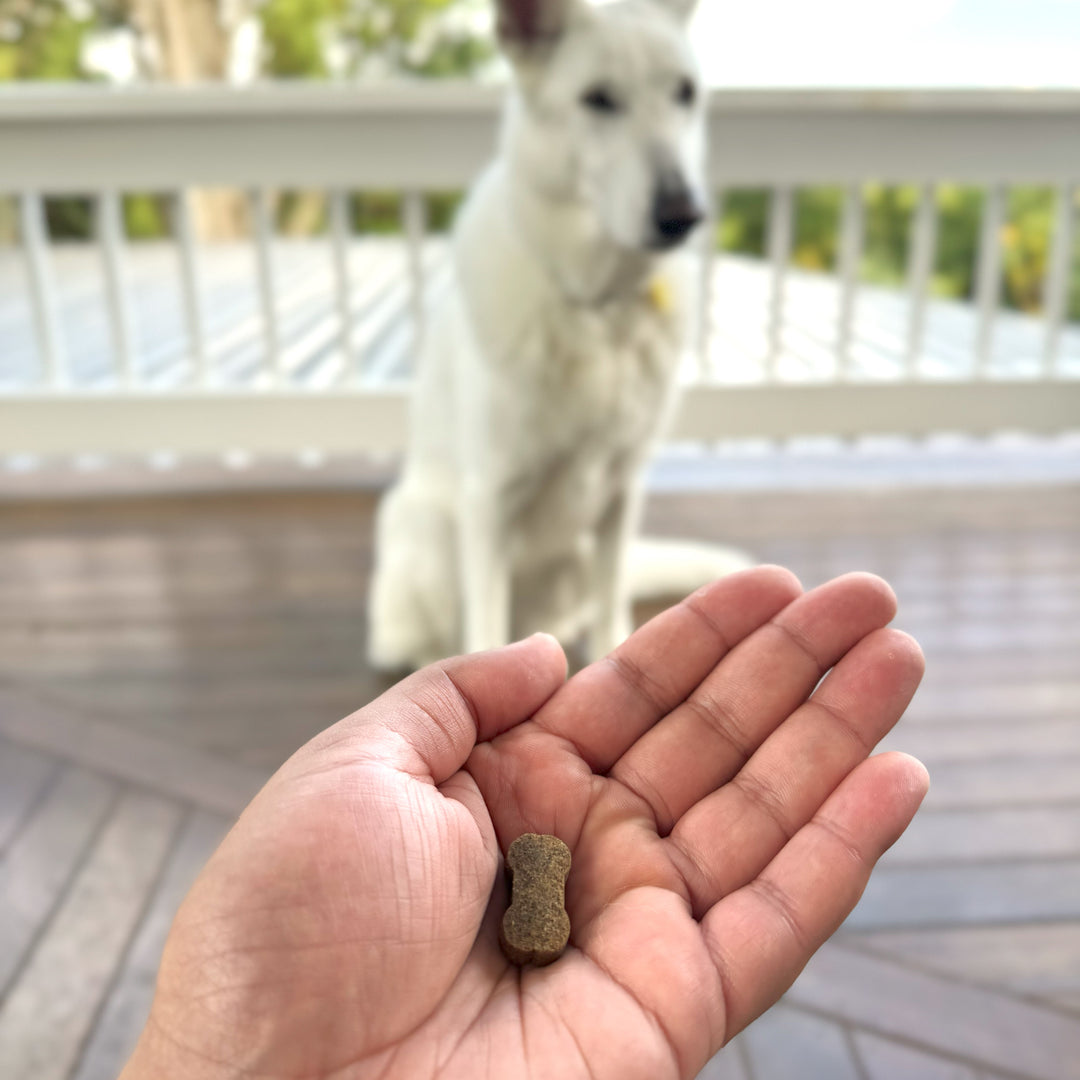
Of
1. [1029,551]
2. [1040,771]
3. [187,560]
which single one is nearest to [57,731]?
[187,560]

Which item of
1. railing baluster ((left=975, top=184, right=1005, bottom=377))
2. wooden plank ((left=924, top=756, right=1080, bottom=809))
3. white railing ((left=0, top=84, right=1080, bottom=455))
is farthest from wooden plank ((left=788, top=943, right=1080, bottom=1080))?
railing baluster ((left=975, top=184, right=1005, bottom=377))

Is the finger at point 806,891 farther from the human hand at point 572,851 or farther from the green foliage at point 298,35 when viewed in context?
the green foliage at point 298,35

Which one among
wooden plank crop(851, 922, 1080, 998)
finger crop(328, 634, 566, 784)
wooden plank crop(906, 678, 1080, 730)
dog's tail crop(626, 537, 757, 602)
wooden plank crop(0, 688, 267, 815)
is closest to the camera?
finger crop(328, 634, 566, 784)

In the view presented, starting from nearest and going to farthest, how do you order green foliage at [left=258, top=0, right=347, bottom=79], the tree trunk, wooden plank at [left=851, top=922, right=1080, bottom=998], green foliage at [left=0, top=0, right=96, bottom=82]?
wooden plank at [left=851, top=922, right=1080, bottom=998] < the tree trunk < green foliage at [left=0, top=0, right=96, bottom=82] < green foliage at [left=258, top=0, right=347, bottom=79]

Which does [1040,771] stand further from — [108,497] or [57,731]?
[108,497]

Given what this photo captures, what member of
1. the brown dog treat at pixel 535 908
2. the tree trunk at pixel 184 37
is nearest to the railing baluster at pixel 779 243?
the brown dog treat at pixel 535 908

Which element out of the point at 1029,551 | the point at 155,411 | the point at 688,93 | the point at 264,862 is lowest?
the point at 1029,551

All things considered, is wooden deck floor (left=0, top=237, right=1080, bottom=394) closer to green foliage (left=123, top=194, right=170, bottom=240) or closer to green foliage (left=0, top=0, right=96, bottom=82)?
green foliage (left=123, top=194, right=170, bottom=240)

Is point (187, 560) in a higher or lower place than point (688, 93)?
lower
